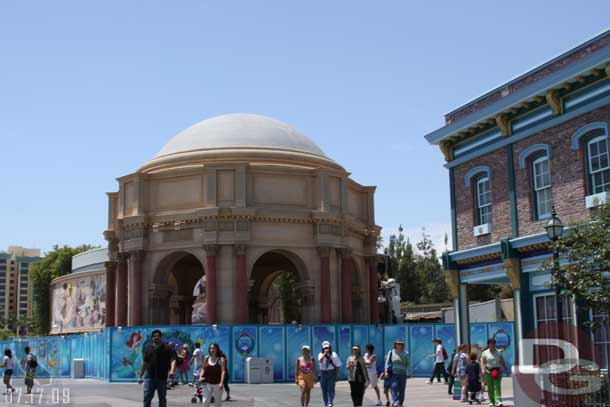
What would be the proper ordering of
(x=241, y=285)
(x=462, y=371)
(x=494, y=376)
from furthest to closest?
(x=241, y=285) < (x=462, y=371) < (x=494, y=376)

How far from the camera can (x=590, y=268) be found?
17328 millimetres

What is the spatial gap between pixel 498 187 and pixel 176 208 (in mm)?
22986

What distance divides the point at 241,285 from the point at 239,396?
16.4 m

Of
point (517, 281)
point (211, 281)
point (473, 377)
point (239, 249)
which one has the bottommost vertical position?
point (473, 377)

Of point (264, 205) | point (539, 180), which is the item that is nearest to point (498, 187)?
point (539, 180)

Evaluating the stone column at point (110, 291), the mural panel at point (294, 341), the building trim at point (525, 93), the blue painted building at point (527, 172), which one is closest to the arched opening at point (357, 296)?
the stone column at point (110, 291)

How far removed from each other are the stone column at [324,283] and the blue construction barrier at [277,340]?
23.9ft

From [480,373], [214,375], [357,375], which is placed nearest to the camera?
[214,375]

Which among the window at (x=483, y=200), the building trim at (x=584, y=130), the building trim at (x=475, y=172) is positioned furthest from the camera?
the window at (x=483, y=200)

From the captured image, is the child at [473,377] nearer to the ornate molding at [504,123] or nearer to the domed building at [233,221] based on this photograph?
the ornate molding at [504,123]

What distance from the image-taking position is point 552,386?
17.5m

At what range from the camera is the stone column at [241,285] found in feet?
135

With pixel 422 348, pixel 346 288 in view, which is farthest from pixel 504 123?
pixel 346 288

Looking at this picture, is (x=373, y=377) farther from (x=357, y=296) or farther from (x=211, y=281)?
(x=357, y=296)
